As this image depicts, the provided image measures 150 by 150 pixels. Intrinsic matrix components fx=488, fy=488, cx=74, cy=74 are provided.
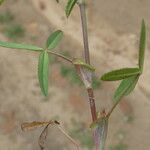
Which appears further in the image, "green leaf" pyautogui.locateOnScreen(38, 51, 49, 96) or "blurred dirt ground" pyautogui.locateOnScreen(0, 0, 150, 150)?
"blurred dirt ground" pyautogui.locateOnScreen(0, 0, 150, 150)

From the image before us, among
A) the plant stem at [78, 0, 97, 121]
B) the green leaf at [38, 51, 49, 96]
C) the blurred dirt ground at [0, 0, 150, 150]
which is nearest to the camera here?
the plant stem at [78, 0, 97, 121]

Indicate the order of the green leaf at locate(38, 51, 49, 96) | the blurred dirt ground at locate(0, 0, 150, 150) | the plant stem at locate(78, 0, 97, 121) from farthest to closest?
the blurred dirt ground at locate(0, 0, 150, 150)
the green leaf at locate(38, 51, 49, 96)
the plant stem at locate(78, 0, 97, 121)

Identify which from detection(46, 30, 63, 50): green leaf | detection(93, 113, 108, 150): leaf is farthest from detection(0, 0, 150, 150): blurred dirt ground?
detection(93, 113, 108, 150): leaf

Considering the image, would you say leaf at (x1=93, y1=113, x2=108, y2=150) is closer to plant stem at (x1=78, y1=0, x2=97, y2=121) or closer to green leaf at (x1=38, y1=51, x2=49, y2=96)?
plant stem at (x1=78, y1=0, x2=97, y2=121)

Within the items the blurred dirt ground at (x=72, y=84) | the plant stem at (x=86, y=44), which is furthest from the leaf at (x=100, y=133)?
the blurred dirt ground at (x=72, y=84)

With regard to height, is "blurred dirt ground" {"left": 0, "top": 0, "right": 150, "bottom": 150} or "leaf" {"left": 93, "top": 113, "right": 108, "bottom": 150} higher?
"blurred dirt ground" {"left": 0, "top": 0, "right": 150, "bottom": 150}

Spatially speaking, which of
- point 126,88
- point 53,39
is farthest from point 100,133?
point 53,39

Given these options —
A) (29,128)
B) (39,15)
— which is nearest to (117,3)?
(39,15)
